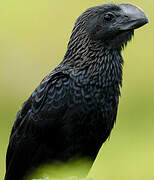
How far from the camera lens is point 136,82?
1348 cm

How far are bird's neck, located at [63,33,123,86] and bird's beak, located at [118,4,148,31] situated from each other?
15.0 inches

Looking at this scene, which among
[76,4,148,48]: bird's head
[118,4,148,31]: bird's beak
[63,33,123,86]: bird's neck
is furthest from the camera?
[63,33,123,86]: bird's neck

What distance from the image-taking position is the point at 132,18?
31.5ft

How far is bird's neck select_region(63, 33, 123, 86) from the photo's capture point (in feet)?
32.1

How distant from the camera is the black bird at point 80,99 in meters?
9.56

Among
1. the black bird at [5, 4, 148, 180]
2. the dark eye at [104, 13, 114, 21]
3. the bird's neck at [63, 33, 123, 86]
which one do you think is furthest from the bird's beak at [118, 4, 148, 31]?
the bird's neck at [63, 33, 123, 86]

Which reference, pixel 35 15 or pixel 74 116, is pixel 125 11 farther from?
pixel 35 15

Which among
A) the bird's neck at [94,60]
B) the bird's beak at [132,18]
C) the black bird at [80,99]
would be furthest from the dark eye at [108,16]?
the bird's neck at [94,60]

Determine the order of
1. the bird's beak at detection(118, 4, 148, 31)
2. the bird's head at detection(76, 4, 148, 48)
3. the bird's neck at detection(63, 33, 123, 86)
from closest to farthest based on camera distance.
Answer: the bird's beak at detection(118, 4, 148, 31) < the bird's head at detection(76, 4, 148, 48) < the bird's neck at detection(63, 33, 123, 86)

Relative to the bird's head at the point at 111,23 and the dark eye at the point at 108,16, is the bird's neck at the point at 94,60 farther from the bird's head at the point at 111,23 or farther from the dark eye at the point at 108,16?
the dark eye at the point at 108,16

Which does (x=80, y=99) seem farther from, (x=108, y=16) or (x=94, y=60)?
(x=108, y=16)

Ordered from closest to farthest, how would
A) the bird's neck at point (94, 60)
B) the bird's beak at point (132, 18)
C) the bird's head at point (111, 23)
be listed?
the bird's beak at point (132, 18) < the bird's head at point (111, 23) < the bird's neck at point (94, 60)

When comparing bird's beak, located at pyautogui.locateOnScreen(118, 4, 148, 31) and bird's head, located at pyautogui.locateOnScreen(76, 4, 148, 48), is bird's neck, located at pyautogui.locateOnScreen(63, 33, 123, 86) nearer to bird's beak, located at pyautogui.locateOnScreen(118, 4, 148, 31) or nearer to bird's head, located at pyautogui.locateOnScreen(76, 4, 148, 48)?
bird's head, located at pyautogui.locateOnScreen(76, 4, 148, 48)

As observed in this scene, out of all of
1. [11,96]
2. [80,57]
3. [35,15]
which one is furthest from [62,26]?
[80,57]
